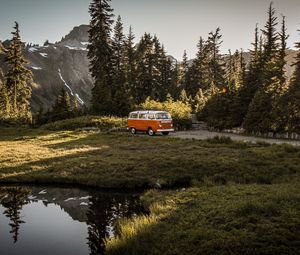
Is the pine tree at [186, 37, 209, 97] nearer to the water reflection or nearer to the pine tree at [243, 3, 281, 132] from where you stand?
the pine tree at [243, 3, 281, 132]

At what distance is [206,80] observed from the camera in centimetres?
7719

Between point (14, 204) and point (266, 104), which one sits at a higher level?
point (266, 104)

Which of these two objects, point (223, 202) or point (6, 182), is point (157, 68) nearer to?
point (6, 182)

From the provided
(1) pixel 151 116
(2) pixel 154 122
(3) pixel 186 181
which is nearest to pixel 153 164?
(3) pixel 186 181

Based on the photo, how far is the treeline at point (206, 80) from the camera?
3425cm

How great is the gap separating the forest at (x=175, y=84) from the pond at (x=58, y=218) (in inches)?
895

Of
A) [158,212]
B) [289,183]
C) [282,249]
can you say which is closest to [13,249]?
[158,212]

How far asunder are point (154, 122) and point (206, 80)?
156ft

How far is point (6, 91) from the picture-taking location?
67.7m

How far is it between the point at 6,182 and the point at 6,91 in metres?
54.3

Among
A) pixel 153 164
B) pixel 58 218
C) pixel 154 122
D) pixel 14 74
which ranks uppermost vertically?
pixel 14 74

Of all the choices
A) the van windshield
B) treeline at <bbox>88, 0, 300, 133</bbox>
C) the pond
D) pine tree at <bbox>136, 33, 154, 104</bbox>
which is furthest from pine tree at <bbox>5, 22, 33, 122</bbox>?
the pond

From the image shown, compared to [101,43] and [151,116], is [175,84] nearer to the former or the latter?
[101,43]

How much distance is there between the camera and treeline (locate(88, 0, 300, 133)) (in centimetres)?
3425
